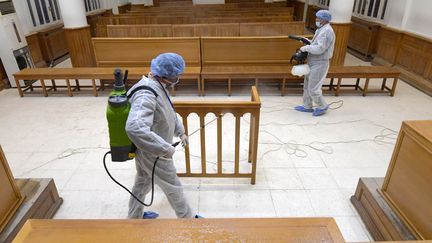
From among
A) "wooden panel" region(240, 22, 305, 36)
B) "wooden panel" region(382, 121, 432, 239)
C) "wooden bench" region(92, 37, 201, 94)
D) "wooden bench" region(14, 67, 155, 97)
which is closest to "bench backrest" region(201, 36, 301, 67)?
"wooden bench" region(92, 37, 201, 94)

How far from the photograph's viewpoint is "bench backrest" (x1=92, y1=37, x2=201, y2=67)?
4629mm

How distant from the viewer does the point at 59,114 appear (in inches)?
161

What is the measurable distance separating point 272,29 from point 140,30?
7.63 feet

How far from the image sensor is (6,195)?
1.88 meters

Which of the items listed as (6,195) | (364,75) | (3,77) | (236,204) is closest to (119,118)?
(6,195)

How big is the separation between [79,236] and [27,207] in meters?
0.96

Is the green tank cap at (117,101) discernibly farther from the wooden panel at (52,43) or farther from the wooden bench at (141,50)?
the wooden panel at (52,43)

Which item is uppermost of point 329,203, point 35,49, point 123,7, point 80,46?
point 123,7

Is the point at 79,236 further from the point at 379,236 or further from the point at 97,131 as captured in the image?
the point at 97,131

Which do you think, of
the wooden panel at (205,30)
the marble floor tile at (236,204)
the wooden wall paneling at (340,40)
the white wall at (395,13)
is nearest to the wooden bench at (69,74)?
the wooden panel at (205,30)

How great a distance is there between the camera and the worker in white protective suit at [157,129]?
4.94 ft

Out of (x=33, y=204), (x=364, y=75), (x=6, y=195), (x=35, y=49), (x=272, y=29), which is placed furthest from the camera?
(x=35, y=49)

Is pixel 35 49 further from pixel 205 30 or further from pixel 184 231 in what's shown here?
pixel 184 231

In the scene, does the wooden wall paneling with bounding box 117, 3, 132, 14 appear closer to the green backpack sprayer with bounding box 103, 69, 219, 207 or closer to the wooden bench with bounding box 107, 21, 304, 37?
the wooden bench with bounding box 107, 21, 304, 37
